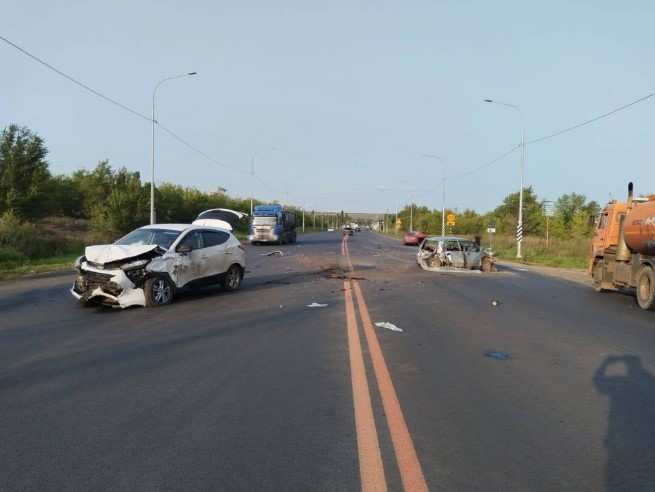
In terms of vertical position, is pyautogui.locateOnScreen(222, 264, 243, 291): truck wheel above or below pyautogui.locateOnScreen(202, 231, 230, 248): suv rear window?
below

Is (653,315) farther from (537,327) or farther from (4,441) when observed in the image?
(4,441)

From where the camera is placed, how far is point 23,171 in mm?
39844

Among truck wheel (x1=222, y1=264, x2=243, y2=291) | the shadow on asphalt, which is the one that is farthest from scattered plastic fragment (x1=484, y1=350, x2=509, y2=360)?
truck wheel (x1=222, y1=264, x2=243, y2=291)

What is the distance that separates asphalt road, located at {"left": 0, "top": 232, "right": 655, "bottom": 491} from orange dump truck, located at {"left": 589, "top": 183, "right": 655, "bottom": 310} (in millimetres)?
3454

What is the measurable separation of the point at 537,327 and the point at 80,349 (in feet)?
24.6

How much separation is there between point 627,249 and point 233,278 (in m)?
10.7

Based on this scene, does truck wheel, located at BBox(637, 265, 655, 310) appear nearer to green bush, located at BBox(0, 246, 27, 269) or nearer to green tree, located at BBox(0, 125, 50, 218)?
green bush, located at BBox(0, 246, 27, 269)

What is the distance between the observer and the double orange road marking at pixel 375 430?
3848mm

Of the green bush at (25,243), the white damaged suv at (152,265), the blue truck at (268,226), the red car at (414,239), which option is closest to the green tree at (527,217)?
the red car at (414,239)

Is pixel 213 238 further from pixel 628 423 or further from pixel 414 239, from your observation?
pixel 414 239

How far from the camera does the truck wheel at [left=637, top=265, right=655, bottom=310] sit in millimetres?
13508

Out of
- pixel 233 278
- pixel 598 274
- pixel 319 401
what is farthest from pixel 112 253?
pixel 598 274

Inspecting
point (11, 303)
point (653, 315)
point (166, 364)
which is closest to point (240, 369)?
point (166, 364)

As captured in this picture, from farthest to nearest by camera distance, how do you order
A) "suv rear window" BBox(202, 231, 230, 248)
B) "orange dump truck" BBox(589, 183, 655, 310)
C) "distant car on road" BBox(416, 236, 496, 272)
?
"distant car on road" BBox(416, 236, 496, 272) < "orange dump truck" BBox(589, 183, 655, 310) < "suv rear window" BBox(202, 231, 230, 248)
